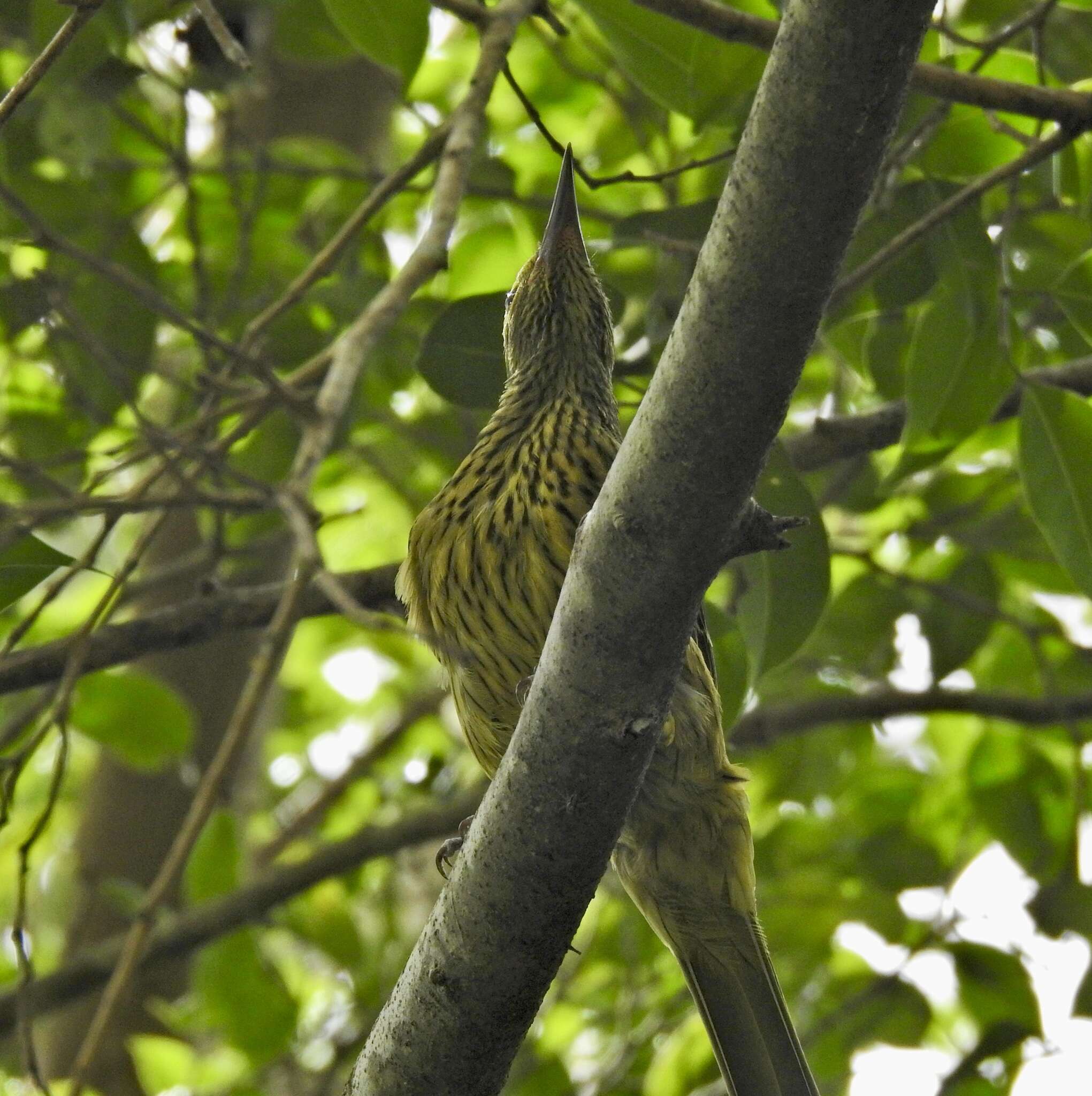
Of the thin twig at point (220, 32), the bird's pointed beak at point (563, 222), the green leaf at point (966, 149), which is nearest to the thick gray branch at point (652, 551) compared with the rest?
the thin twig at point (220, 32)

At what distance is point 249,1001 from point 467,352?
1635 mm

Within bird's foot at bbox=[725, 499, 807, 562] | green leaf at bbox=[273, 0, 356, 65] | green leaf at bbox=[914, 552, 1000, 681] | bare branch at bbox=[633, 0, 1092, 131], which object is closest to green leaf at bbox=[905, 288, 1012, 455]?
bare branch at bbox=[633, 0, 1092, 131]

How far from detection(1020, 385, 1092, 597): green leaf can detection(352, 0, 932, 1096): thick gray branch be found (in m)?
1.10

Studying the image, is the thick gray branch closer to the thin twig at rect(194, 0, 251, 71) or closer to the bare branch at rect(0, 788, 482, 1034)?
the thin twig at rect(194, 0, 251, 71)

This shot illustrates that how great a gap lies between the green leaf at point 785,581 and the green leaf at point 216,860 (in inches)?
65.6

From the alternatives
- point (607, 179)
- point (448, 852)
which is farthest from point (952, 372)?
point (448, 852)

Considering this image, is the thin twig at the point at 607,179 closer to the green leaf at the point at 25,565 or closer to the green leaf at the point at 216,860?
the green leaf at the point at 25,565

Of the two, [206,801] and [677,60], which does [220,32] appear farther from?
[206,801]

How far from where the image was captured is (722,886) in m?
2.73

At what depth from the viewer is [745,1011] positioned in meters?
2.72

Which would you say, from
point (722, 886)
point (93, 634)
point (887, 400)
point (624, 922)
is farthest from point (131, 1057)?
point (887, 400)

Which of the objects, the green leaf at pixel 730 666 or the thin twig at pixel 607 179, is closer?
the thin twig at pixel 607 179

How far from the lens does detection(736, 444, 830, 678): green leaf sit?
252 centimetres

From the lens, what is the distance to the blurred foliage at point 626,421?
8.57 ft
